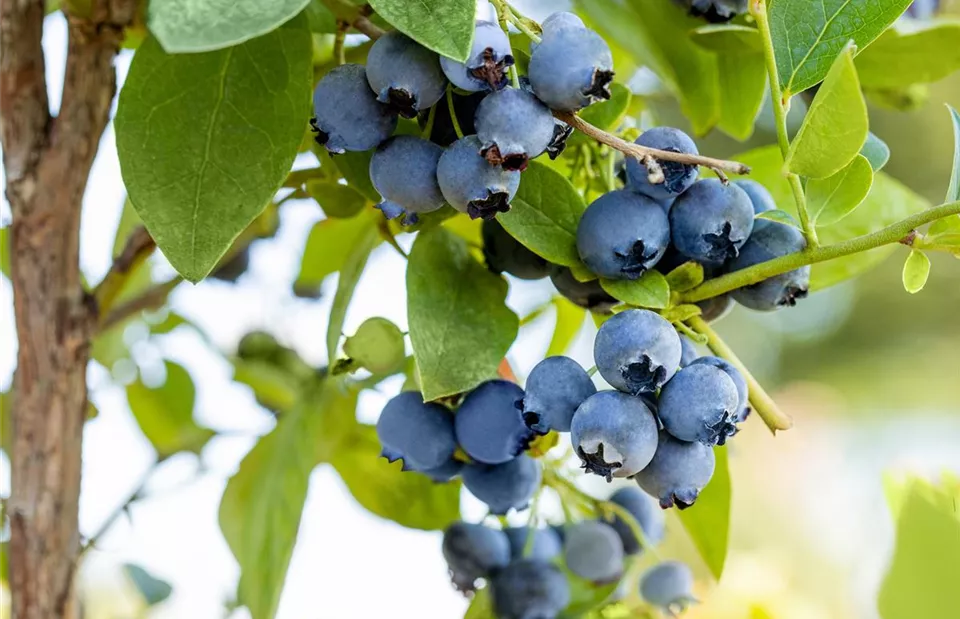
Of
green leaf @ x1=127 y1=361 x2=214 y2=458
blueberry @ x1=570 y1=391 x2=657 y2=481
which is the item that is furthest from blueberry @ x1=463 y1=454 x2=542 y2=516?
green leaf @ x1=127 y1=361 x2=214 y2=458

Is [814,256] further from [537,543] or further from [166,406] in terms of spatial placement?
[166,406]

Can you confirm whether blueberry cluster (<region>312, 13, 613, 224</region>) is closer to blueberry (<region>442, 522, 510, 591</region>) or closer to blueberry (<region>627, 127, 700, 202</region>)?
blueberry (<region>627, 127, 700, 202</region>)

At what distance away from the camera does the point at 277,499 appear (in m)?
Answer: 0.65

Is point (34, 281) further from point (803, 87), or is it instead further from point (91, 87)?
point (803, 87)

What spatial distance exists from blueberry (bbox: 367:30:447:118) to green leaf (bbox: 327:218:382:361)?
0.57ft

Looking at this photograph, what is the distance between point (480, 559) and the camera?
0.70 metres

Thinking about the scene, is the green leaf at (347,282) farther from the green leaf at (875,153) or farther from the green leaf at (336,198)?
the green leaf at (875,153)

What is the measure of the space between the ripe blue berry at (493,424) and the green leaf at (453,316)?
2cm

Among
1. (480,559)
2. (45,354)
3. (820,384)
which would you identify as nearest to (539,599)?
(480,559)

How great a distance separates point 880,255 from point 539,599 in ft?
1.08

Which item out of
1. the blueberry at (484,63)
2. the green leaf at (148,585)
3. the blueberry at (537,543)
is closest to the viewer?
the blueberry at (484,63)

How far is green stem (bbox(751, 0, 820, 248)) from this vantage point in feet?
1.33

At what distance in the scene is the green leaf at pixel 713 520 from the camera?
24.0 inches

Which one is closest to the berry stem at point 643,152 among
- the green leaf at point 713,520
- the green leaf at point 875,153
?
the green leaf at point 875,153
